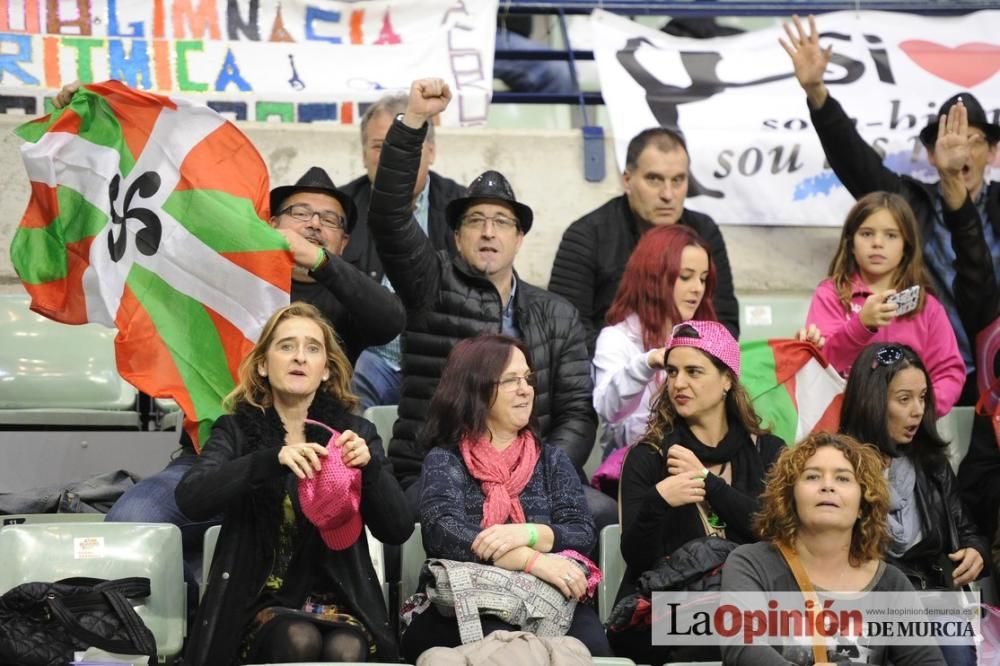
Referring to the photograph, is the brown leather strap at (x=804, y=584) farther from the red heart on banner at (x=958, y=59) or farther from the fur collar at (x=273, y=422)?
the red heart on banner at (x=958, y=59)

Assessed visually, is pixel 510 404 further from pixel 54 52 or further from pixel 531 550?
pixel 54 52

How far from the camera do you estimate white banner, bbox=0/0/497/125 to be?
24.0 ft

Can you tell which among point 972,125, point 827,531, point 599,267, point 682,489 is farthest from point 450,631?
point 972,125

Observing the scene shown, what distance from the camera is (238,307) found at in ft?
17.4

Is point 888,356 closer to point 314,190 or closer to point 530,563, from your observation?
point 530,563

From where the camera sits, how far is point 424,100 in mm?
5250

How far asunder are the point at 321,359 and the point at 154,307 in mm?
941

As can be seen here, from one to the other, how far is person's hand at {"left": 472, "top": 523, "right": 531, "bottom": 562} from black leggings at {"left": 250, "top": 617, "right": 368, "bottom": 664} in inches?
16.2

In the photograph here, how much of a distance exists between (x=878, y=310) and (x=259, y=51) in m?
3.44

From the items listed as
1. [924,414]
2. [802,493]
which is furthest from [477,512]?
[924,414]

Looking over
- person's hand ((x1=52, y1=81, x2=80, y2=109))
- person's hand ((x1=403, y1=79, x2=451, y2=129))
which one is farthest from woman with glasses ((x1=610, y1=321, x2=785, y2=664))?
person's hand ((x1=52, y1=81, x2=80, y2=109))

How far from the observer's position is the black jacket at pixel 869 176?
21.8 ft

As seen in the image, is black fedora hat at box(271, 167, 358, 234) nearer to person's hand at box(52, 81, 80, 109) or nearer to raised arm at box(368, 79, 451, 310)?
raised arm at box(368, 79, 451, 310)

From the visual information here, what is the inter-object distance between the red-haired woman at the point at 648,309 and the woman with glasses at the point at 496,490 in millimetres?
674
